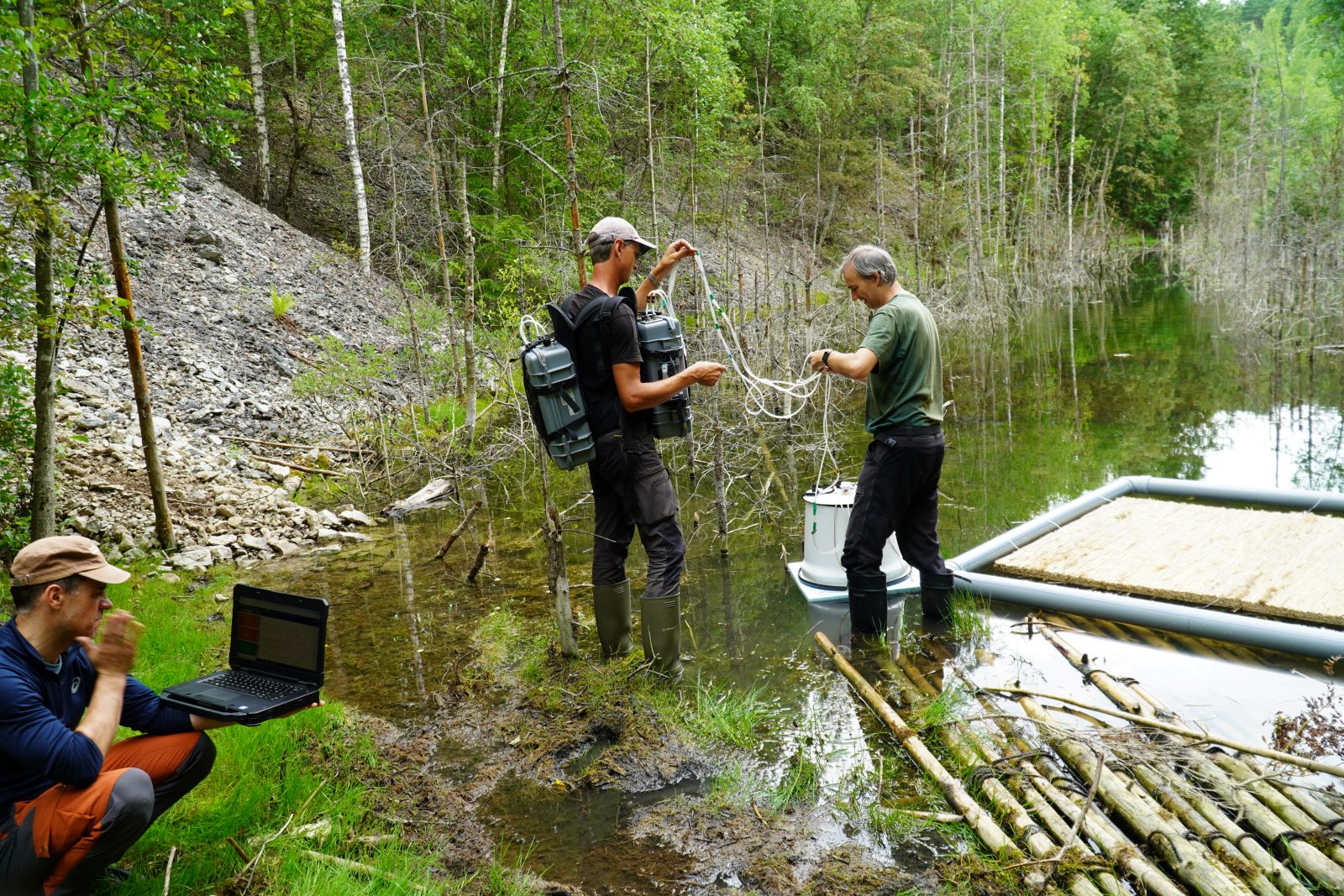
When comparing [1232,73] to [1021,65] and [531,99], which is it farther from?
[531,99]

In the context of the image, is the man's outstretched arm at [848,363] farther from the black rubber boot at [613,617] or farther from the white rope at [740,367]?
the black rubber boot at [613,617]

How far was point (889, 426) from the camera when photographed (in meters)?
5.09

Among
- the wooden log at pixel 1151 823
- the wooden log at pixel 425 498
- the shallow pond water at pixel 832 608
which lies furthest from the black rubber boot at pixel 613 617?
the wooden log at pixel 425 498

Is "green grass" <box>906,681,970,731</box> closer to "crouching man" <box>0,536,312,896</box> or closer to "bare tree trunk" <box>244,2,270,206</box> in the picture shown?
"crouching man" <box>0,536,312,896</box>

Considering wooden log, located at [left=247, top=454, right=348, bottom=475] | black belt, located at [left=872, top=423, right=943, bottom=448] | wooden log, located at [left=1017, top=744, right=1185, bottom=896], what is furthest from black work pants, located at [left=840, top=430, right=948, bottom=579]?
wooden log, located at [left=247, top=454, right=348, bottom=475]

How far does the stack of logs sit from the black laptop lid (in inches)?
97.7

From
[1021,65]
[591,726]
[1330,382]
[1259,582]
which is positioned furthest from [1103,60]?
[591,726]

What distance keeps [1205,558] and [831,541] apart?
A: 2637 mm

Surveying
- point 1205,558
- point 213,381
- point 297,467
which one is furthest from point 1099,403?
point 213,381

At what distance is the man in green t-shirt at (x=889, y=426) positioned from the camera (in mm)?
4949

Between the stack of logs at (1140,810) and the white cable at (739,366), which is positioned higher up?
the white cable at (739,366)

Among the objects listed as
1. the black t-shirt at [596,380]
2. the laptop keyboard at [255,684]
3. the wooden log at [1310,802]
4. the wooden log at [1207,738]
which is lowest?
the wooden log at [1310,802]

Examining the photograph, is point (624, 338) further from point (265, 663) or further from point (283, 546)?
point (283, 546)

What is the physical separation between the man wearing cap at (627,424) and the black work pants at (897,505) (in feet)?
3.86
